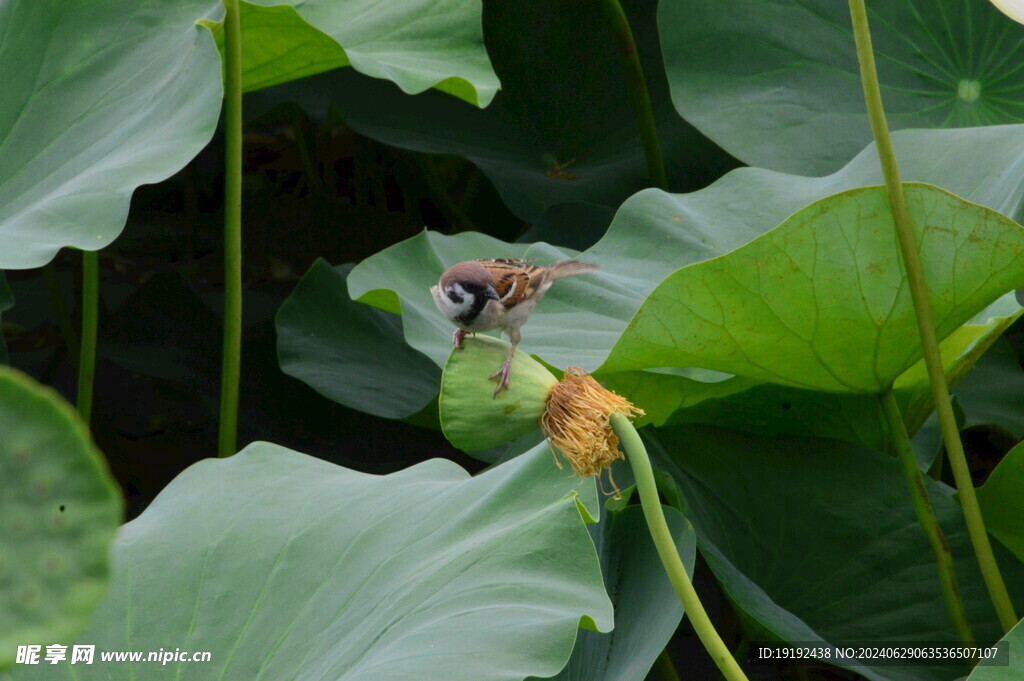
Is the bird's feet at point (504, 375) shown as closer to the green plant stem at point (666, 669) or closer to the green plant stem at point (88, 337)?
the green plant stem at point (666, 669)

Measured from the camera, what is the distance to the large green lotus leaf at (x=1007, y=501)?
4.70 feet

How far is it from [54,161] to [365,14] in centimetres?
73

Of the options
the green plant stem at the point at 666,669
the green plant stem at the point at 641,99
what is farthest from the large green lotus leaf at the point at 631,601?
the green plant stem at the point at 641,99

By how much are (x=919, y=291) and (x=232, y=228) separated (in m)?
1.08

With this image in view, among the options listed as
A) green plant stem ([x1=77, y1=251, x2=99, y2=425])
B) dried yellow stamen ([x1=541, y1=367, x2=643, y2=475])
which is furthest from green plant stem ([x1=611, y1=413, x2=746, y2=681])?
green plant stem ([x1=77, y1=251, x2=99, y2=425])

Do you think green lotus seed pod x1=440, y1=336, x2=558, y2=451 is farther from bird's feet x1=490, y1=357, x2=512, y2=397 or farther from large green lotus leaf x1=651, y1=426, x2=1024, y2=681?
large green lotus leaf x1=651, y1=426, x2=1024, y2=681

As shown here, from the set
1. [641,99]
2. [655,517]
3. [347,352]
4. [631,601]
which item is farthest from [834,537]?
[641,99]

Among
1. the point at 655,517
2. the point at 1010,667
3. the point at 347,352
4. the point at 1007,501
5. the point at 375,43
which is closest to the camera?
the point at 655,517

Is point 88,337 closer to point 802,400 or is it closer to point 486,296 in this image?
point 486,296

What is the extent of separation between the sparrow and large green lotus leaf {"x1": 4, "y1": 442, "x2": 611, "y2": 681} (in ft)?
0.66

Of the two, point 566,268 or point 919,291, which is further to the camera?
point 566,268

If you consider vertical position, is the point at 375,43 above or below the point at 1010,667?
above

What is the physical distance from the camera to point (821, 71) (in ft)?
6.95

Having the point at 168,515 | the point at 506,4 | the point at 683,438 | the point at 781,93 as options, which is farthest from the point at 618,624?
the point at 506,4
